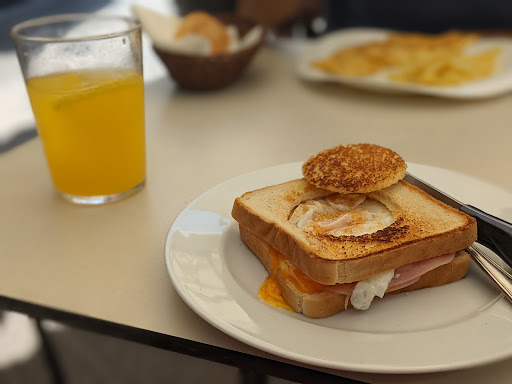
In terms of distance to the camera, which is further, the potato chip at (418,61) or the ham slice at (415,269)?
the potato chip at (418,61)

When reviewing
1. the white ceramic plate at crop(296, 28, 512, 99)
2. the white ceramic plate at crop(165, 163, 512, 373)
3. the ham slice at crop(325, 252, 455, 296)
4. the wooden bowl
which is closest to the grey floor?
the white ceramic plate at crop(165, 163, 512, 373)

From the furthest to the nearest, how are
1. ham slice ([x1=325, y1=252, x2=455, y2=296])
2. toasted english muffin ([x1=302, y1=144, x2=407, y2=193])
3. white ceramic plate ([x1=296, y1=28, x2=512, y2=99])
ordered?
1. white ceramic plate ([x1=296, y1=28, x2=512, y2=99])
2. toasted english muffin ([x1=302, y1=144, x2=407, y2=193])
3. ham slice ([x1=325, y1=252, x2=455, y2=296])

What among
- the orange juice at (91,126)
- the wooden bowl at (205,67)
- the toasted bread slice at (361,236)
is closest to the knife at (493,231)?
the toasted bread slice at (361,236)

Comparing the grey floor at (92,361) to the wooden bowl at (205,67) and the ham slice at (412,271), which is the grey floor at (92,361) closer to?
the ham slice at (412,271)

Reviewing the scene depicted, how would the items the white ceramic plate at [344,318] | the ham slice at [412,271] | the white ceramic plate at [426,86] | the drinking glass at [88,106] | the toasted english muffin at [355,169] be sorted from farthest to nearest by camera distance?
the white ceramic plate at [426,86] < the drinking glass at [88,106] < the toasted english muffin at [355,169] < the ham slice at [412,271] < the white ceramic plate at [344,318]

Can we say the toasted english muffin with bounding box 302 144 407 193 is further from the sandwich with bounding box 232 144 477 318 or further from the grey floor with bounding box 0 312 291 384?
the grey floor with bounding box 0 312 291 384

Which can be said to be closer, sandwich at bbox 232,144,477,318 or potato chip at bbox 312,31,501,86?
sandwich at bbox 232,144,477,318
